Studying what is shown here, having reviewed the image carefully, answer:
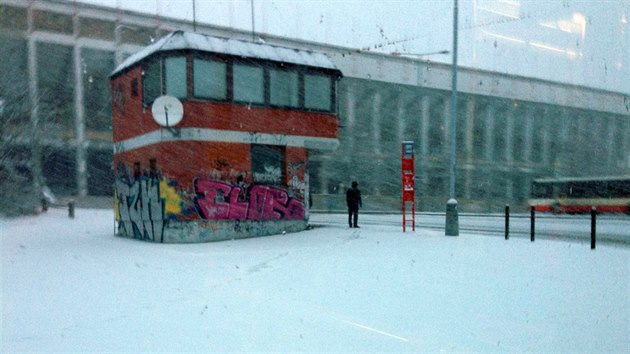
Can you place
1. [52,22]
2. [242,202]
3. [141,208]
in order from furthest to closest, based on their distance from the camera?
[52,22], [141,208], [242,202]

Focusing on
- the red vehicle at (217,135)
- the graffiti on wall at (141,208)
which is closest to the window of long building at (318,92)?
the red vehicle at (217,135)

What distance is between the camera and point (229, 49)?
1401 cm

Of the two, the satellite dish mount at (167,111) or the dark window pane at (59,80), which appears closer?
the satellite dish mount at (167,111)

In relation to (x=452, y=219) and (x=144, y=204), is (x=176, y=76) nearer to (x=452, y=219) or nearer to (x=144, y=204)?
(x=144, y=204)

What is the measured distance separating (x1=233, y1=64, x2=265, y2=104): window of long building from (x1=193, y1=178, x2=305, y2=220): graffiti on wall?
8.64 ft

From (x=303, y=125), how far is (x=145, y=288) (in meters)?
8.94

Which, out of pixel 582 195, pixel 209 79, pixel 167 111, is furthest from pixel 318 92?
pixel 582 195

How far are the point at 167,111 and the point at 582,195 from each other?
2515cm

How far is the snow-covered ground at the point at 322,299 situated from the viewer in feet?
16.9

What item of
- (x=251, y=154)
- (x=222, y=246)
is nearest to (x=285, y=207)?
(x=251, y=154)

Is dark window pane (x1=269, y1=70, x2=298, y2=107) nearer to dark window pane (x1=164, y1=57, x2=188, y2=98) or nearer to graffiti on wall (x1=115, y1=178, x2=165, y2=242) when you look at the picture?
dark window pane (x1=164, y1=57, x2=188, y2=98)

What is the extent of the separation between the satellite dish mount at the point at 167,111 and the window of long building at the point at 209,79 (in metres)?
0.77

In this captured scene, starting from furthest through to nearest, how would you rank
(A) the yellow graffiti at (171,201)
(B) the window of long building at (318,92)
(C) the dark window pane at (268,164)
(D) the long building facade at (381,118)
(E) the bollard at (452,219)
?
(D) the long building facade at (381,118) → (B) the window of long building at (318,92) → (C) the dark window pane at (268,164) → (E) the bollard at (452,219) → (A) the yellow graffiti at (171,201)

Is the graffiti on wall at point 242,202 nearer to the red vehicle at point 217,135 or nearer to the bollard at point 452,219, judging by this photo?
the red vehicle at point 217,135
